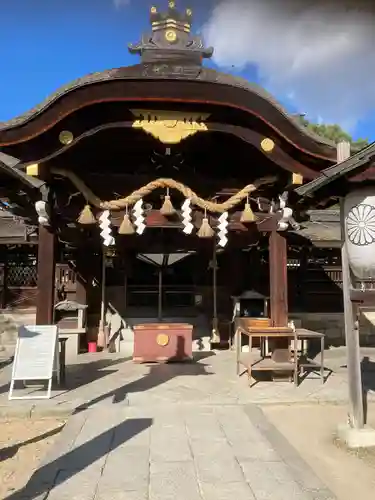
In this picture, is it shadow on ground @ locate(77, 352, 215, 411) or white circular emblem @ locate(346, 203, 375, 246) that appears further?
shadow on ground @ locate(77, 352, 215, 411)

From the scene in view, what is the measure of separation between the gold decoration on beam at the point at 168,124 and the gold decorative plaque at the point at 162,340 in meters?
4.78

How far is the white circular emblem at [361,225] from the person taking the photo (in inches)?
199

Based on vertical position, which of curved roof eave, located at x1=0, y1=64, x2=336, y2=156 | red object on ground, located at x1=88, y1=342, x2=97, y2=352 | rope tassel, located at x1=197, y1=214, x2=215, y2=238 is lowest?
red object on ground, located at x1=88, y1=342, x2=97, y2=352

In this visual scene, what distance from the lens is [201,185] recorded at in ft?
28.1

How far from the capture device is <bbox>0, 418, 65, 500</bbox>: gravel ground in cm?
418

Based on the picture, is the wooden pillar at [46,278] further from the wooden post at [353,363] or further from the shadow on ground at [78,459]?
the wooden post at [353,363]

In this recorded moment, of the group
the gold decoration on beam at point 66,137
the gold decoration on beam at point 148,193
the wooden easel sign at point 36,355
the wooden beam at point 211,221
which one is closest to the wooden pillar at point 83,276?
the wooden beam at point 211,221

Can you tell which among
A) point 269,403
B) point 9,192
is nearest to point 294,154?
point 269,403

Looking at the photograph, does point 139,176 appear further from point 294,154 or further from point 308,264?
point 308,264

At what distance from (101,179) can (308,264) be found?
7.63 meters

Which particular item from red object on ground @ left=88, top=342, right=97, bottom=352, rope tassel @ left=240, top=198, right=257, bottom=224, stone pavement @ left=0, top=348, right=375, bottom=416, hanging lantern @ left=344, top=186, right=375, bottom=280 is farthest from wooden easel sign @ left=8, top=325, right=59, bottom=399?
hanging lantern @ left=344, top=186, right=375, bottom=280

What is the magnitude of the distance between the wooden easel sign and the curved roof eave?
346cm

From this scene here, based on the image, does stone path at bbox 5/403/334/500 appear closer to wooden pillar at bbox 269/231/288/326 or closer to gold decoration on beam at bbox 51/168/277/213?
wooden pillar at bbox 269/231/288/326

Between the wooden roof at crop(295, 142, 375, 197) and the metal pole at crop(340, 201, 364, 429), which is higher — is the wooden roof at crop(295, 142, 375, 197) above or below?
above
